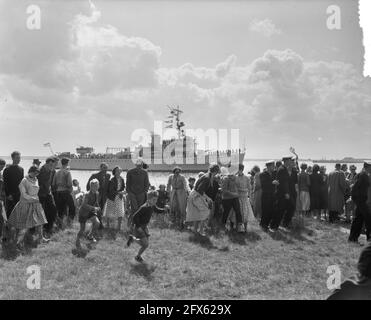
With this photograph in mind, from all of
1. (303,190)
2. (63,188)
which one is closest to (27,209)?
(63,188)

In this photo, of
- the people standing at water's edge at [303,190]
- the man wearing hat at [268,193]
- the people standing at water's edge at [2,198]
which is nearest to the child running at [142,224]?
Answer: the people standing at water's edge at [2,198]

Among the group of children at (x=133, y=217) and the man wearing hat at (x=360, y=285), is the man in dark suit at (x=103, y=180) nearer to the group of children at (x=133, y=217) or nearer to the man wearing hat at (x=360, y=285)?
the group of children at (x=133, y=217)

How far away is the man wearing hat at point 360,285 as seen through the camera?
97.0 inches

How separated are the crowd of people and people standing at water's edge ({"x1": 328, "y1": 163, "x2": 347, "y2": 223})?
31mm

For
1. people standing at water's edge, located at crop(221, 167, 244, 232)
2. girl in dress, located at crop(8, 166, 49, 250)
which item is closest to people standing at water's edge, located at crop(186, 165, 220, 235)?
people standing at water's edge, located at crop(221, 167, 244, 232)

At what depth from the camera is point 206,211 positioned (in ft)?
32.0

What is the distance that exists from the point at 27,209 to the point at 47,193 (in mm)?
1009

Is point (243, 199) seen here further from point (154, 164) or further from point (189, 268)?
point (154, 164)

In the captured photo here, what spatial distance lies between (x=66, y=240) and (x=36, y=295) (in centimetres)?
352
